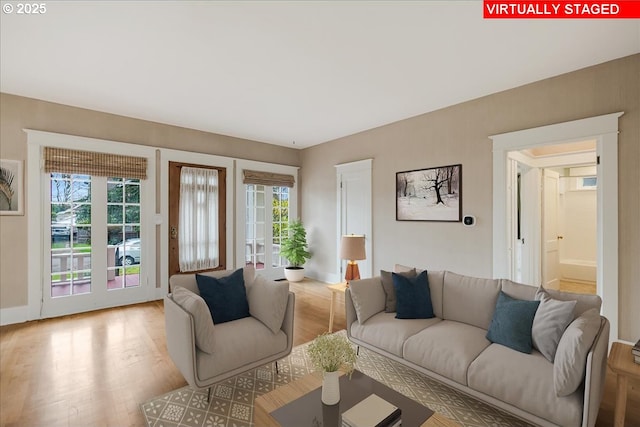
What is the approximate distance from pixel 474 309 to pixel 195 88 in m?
3.60

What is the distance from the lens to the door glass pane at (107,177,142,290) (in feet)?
14.0

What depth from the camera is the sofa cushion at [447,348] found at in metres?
1.99

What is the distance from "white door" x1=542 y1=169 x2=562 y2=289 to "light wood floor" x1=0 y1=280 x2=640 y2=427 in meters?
2.65

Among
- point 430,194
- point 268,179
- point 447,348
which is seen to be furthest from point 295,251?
point 447,348

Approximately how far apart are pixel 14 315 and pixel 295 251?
395cm

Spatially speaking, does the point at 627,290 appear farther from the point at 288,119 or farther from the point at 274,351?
the point at 288,119

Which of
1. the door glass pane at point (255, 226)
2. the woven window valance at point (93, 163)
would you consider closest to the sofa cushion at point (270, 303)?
the woven window valance at point (93, 163)

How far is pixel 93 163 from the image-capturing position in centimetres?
406

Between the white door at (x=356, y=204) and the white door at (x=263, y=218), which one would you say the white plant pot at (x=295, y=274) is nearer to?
the white door at (x=263, y=218)

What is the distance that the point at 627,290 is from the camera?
275 cm

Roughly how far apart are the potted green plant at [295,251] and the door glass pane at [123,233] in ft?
8.19

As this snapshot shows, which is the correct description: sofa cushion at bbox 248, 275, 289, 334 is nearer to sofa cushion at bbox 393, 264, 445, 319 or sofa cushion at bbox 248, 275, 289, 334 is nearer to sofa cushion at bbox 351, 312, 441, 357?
sofa cushion at bbox 351, 312, 441, 357

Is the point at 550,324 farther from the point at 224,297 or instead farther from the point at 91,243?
the point at 91,243

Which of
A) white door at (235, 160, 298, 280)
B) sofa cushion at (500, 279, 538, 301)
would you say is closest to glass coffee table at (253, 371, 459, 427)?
sofa cushion at (500, 279, 538, 301)
